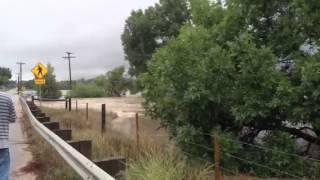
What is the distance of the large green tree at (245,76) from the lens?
10945 millimetres

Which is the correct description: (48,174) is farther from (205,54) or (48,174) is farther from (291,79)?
(291,79)

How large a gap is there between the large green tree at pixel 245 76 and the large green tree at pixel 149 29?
43.5 meters

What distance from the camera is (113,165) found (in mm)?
7031

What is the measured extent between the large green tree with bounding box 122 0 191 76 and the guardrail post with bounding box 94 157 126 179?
4876 centimetres

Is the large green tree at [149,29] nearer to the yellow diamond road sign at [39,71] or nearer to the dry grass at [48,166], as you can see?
the yellow diamond road sign at [39,71]

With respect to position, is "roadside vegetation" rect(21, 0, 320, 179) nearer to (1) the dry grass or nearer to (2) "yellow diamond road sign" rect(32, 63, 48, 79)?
(1) the dry grass

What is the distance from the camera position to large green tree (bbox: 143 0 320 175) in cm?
1095

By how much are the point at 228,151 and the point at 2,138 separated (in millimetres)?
5319

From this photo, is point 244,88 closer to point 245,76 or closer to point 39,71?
point 245,76

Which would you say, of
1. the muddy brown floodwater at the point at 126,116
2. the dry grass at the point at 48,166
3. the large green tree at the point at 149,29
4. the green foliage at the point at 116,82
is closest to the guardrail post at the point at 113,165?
the dry grass at the point at 48,166

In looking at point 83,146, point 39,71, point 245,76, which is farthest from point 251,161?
point 39,71

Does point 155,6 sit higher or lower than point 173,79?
higher

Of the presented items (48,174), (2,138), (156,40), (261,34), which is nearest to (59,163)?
(48,174)

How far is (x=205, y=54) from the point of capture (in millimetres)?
11539
